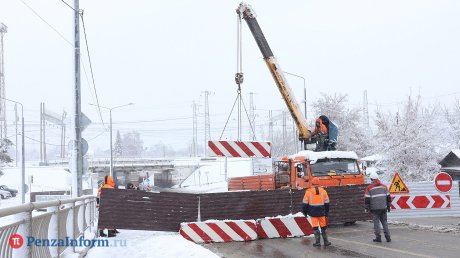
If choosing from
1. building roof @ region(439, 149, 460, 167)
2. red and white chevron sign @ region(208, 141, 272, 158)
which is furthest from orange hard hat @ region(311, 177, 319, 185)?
building roof @ region(439, 149, 460, 167)

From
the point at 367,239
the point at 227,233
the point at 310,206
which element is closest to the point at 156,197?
the point at 227,233

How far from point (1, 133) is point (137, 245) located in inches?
2667

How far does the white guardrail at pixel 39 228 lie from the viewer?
4797 mm

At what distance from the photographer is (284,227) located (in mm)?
14297

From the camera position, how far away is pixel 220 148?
13477mm

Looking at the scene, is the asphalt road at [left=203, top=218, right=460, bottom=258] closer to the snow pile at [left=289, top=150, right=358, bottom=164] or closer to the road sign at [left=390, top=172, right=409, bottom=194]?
the road sign at [left=390, top=172, right=409, bottom=194]

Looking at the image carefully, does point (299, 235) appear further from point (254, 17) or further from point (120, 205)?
point (254, 17)

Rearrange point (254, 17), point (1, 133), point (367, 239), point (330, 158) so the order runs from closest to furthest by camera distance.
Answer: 1. point (367, 239)
2. point (330, 158)
3. point (254, 17)
4. point (1, 133)

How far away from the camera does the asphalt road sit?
11016 millimetres

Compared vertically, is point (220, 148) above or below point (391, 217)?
above

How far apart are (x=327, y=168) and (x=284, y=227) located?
3758 millimetres

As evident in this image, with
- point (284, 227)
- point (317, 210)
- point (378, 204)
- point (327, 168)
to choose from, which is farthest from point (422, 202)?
point (317, 210)

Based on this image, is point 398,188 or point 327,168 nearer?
point 398,188

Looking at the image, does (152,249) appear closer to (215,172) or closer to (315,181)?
(315,181)
